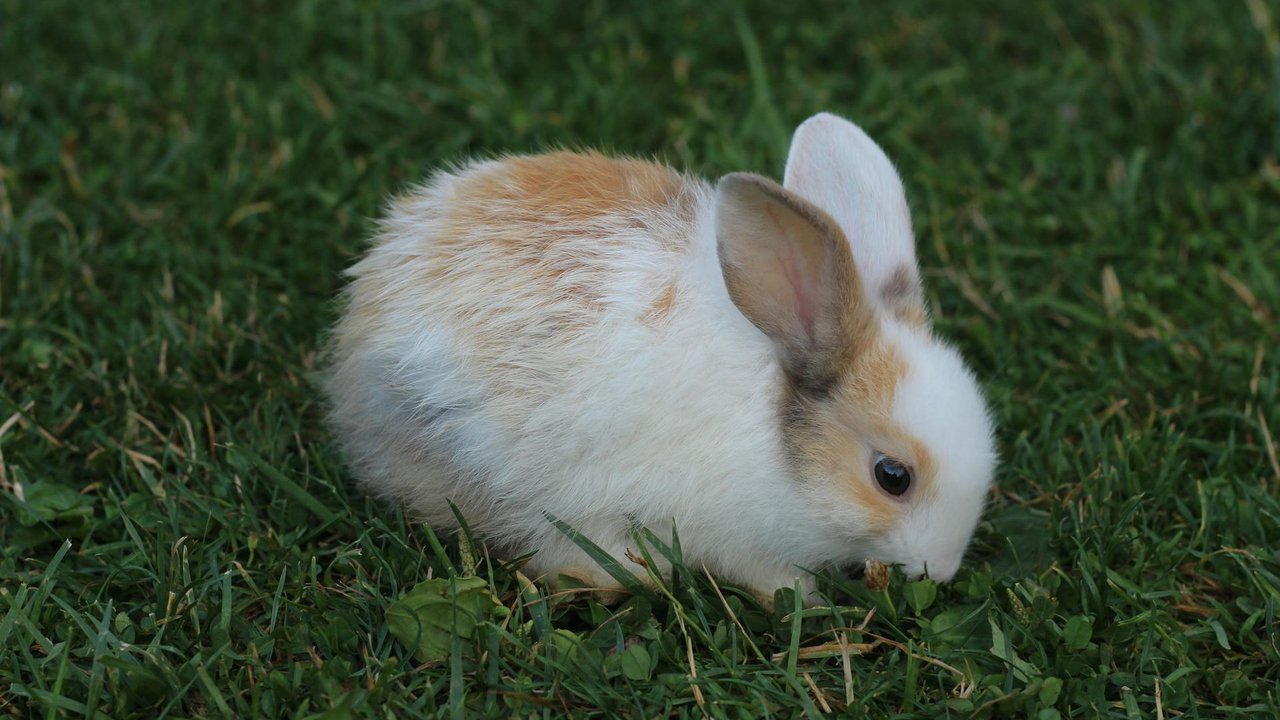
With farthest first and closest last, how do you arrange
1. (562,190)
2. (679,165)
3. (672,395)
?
(679,165) < (562,190) < (672,395)

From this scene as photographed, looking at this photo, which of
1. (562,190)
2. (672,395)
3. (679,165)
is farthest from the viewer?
(679,165)

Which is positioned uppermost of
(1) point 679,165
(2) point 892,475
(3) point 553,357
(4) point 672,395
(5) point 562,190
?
(5) point 562,190

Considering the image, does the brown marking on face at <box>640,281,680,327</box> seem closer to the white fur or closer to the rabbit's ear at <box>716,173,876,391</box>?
the rabbit's ear at <box>716,173,876,391</box>

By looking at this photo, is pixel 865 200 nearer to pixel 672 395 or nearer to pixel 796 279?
pixel 796 279

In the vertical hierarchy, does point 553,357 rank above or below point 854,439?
above

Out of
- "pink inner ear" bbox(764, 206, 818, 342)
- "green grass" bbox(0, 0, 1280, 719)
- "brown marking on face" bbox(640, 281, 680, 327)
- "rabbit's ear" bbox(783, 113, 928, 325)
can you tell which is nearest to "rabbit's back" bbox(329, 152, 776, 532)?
"brown marking on face" bbox(640, 281, 680, 327)

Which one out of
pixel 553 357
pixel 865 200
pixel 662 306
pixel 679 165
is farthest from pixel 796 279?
pixel 679 165

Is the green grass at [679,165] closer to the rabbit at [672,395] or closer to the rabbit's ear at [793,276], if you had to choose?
the rabbit at [672,395]
